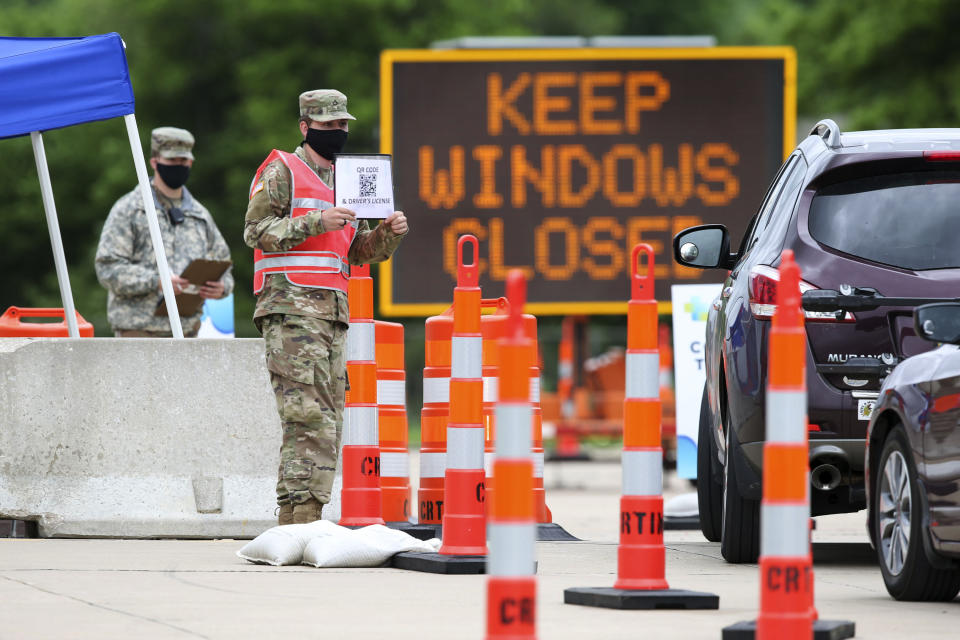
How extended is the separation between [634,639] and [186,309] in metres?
6.83

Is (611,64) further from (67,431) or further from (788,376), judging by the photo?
(788,376)

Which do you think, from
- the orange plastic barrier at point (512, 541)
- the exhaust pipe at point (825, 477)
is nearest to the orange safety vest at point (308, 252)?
the exhaust pipe at point (825, 477)

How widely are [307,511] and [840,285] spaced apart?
2697 millimetres

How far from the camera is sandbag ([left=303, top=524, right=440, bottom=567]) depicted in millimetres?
9289

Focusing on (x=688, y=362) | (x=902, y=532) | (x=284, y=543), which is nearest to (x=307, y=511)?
(x=284, y=543)

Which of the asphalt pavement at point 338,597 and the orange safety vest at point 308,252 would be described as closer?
the asphalt pavement at point 338,597

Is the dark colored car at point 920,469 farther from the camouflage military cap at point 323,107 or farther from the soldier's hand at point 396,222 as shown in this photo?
the camouflage military cap at point 323,107

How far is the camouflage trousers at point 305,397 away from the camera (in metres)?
9.91

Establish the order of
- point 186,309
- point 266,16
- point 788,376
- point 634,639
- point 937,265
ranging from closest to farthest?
1. point 788,376
2. point 634,639
3. point 937,265
4. point 186,309
5. point 266,16

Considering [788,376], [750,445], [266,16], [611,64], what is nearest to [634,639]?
[788,376]

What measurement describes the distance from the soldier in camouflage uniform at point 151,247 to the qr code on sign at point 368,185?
3239 mm

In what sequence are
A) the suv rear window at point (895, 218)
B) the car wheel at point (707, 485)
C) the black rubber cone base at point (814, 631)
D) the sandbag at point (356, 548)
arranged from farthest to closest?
1. the car wheel at point (707, 485)
2. the sandbag at point (356, 548)
3. the suv rear window at point (895, 218)
4. the black rubber cone base at point (814, 631)

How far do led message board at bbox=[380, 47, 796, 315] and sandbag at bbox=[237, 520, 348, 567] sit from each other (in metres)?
9.57

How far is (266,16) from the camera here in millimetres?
47781
